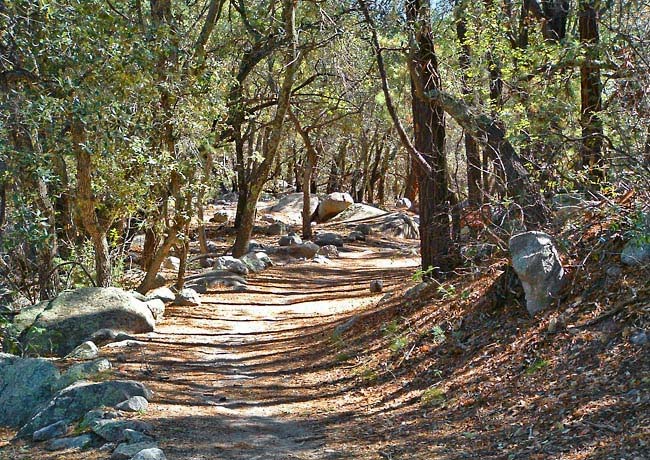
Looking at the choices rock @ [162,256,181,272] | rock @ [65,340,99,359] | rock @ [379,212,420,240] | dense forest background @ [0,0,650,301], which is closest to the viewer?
dense forest background @ [0,0,650,301]

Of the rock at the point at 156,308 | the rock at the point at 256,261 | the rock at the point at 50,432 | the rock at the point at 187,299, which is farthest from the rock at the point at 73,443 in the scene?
the rock at the point at 256,261

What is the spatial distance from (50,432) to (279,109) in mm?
11091

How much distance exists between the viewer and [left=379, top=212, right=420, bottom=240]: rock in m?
30.1

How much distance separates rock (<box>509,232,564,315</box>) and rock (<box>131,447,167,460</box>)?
369cm

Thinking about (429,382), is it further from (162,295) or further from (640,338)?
(162,295)

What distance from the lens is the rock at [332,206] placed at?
3412 centimetres

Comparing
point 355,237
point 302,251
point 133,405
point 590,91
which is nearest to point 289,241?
point 302,251

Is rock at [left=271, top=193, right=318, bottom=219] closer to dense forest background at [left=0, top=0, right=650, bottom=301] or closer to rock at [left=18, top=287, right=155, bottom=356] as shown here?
dense forest background at [left=0, top=0, right=650, bottom=301]

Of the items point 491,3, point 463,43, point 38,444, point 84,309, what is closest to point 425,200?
point 463,43

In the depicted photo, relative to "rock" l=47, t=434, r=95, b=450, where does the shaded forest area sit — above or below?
above

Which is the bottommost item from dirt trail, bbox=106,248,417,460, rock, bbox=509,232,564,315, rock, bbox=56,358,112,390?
dirt trail, bbox=106,248,417,460

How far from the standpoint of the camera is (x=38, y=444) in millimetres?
6727

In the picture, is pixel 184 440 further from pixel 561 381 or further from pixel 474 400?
pixel 561 381

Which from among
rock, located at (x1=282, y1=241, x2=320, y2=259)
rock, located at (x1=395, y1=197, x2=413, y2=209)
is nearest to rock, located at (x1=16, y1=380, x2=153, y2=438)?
rock, located at (x1=282, y1=241, x2=320, y2=259)
